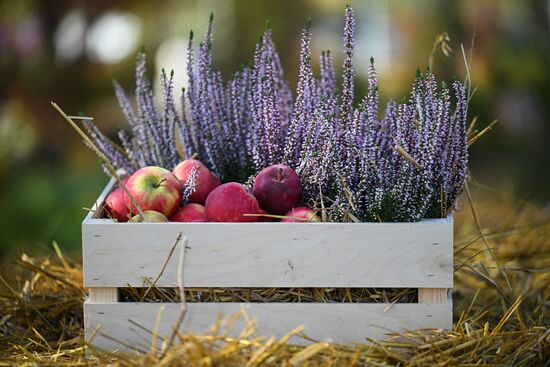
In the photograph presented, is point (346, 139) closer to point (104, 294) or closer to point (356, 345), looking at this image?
point (356, 345)

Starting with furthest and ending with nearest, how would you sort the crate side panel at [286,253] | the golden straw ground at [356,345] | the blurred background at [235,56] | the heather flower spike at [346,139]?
the blurred background at [235,56] → the heather flower spike at [346,139] → the crate side panel at [286,253] → the golden straw ground at [356,345]

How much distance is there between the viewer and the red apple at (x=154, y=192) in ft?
6.68

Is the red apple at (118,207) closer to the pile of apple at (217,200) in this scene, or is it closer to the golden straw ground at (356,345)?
the pile of apple at (217,200)

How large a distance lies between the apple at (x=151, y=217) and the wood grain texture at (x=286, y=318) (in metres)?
0.20

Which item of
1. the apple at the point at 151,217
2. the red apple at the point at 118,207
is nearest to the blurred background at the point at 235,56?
the red apple at the point at 118,207

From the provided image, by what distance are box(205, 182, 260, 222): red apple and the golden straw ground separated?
18 centimetres

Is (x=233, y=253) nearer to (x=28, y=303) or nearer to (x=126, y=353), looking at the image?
(x=126, y=353)

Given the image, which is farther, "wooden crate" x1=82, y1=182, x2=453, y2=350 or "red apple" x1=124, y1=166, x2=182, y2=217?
"red apple" x1=124, y1=166, x2=182, y2=217

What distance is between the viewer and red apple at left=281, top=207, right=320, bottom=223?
6.38 ft

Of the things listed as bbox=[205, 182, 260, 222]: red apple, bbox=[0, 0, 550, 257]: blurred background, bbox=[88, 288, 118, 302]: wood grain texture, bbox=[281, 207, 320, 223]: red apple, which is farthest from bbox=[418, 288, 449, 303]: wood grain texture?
bbox=[0, 0, 550, 257]: blurred background

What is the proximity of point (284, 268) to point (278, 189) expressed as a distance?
23cm

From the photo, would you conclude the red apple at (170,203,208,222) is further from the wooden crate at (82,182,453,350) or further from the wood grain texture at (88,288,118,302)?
the wood grain texture at (88,288,118,302)

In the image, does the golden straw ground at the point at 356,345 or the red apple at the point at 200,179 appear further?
the red apple at the point at 200,179

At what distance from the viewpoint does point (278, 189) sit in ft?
6.67
